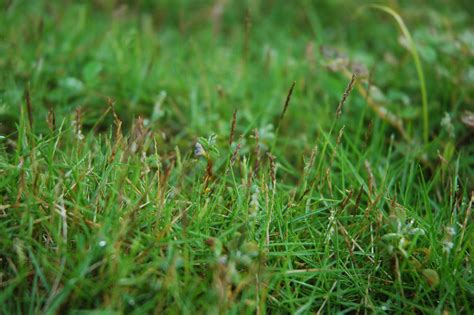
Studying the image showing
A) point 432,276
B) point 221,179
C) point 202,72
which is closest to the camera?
point 432,276

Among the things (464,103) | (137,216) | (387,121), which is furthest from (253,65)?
(137,216)

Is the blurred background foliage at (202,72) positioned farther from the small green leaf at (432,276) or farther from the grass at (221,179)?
the small green leaf at (432,276)

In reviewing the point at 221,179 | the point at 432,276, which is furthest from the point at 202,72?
the point at 432,276

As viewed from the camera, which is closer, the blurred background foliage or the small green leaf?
the small green leaf

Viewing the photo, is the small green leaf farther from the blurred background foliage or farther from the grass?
the blurred background foliage

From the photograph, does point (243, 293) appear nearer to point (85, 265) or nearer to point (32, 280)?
point (85, 265)

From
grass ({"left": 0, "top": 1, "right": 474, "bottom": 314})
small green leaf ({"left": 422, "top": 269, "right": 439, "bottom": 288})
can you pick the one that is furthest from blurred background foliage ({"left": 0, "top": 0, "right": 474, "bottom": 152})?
small green leaf ({"left": 422, "top": 269, "right": 439, "bottom": 288})

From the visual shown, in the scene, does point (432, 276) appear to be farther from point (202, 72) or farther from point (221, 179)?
point (202, 72)

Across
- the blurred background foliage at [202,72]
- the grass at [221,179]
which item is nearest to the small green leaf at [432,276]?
the grass at [221,179]
